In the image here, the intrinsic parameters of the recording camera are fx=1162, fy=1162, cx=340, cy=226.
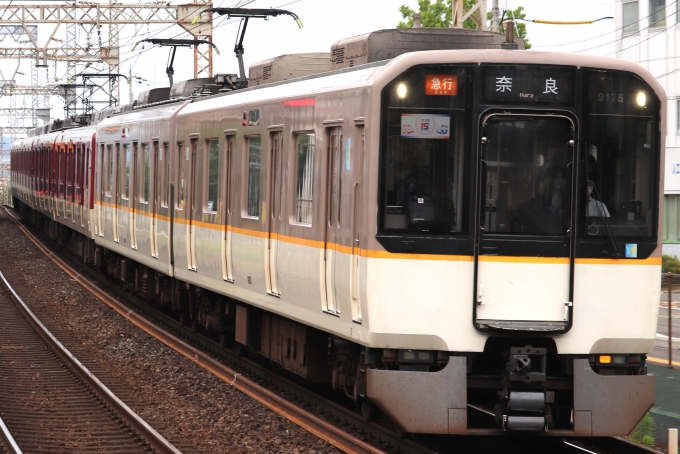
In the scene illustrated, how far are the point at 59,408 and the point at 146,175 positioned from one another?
→ 19.7 feet

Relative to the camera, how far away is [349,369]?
29.2 ft

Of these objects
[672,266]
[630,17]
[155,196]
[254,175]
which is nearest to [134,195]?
[155,196]

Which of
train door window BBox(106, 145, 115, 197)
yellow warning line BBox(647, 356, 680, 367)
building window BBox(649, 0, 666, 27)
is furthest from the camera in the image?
building window BBox(649, 0, 666, 27)

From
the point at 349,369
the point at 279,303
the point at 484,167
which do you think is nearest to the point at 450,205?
the point at 484,167

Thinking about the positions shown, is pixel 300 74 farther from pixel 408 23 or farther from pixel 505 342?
pixel 408 23

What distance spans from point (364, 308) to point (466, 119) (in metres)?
1.43

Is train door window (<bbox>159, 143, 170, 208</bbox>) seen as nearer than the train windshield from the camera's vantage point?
No

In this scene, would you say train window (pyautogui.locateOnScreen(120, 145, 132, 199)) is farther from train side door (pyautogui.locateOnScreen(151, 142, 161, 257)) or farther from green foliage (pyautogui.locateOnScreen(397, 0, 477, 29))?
green foliage (pyautogui.locateOnScreen(397, 0, 477, 29))

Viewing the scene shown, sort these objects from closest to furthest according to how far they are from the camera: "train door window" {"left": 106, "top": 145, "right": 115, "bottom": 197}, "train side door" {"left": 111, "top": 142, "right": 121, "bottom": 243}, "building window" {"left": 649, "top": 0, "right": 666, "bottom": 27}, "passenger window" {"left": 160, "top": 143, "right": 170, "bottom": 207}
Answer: "passenger window" {"left": 160, "top": 143, "right": 170, "bottom": 207}, "train side door" {"left": 111, "top": 142, "right": 121, "bottom": 243}, "train door window" {"left": 106, "top": 145, "right": 115, "bottom": 197}, "building window" {"left": 649, "top": 0, "right": 666, "bottom": 27}

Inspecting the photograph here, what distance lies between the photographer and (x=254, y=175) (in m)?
10.6

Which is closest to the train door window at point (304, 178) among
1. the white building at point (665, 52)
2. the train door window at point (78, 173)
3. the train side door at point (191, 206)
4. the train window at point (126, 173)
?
the train side door at point (191, 206)

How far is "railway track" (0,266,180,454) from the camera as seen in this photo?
9.03 meters

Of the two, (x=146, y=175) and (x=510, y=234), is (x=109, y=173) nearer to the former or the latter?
(x=146, y=175)

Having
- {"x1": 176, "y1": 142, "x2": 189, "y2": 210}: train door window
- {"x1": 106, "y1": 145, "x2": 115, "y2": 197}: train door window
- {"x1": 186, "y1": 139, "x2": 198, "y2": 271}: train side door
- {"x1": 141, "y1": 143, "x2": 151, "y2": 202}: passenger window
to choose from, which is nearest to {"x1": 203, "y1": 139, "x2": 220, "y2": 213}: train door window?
{"x1": 186, "y1": 139, "x2": 198, "y2": 271}: train side door
